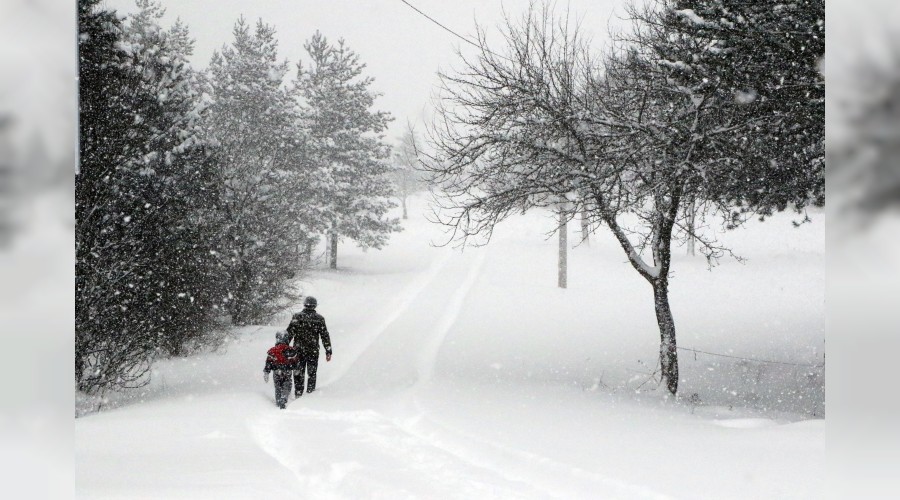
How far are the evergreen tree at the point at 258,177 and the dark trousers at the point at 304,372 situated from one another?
266 inches

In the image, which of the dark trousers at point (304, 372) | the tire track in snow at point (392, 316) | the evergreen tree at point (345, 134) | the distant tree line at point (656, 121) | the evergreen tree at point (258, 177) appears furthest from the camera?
the evergreen tree at point (345, 134)

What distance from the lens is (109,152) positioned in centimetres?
965

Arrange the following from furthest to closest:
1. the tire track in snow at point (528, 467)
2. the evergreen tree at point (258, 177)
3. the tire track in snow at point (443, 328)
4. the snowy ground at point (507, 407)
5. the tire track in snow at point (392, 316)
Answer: the evergreen tree at point (258, 177), the tire track in snow at point (392, 316), the tire track in snow at point (443, 328), the snowy ground at point (507, 407), the tire track in snow at point (528, 467)

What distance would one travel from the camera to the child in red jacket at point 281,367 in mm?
8609

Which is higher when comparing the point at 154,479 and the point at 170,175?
the point at 170,175

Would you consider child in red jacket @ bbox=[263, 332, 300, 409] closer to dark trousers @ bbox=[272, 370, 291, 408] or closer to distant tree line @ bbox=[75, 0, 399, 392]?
dark trousers @ bbox=[272, 370, 291, 408]

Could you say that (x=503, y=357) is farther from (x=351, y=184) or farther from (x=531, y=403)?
(x=351, y=184)

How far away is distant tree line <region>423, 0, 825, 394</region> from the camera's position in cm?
688

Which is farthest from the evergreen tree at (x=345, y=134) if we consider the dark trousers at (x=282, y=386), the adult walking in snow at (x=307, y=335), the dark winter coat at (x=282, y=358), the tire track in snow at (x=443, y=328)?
the dark trousers at (x=282, y=386)

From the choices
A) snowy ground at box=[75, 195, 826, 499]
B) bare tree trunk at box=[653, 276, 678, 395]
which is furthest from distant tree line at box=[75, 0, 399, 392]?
bare tree trunk at box=[653, 276, 678, 395]

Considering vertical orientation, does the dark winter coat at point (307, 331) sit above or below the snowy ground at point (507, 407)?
above

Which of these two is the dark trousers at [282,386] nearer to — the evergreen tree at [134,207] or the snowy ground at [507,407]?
the snowy ground at [507,407]
